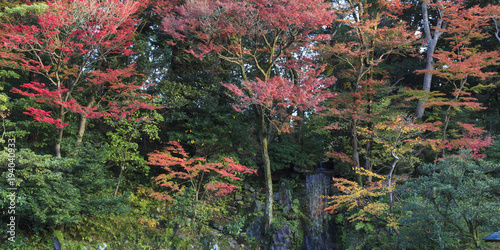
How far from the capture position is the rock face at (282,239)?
29.0 ft

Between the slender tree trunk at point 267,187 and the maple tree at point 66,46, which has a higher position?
the maple tree at point 66,46

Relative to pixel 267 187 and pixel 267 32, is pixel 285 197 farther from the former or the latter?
pixel 267 32

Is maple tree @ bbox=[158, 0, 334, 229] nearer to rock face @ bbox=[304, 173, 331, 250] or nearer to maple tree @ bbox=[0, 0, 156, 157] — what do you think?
maple tree @ bbox=[0, 0, 156, 157]

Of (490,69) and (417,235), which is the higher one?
(490,69)

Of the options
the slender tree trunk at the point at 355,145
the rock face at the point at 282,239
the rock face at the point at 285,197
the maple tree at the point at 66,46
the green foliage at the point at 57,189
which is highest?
the maple tree at the point at 66,46

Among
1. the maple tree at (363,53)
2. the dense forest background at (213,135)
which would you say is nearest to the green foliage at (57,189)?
the dense forest background at (213,135)

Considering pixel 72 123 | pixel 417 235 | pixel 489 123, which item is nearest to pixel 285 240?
pixel 417 235

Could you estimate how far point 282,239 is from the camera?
29.3ft

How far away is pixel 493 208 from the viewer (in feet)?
16.8

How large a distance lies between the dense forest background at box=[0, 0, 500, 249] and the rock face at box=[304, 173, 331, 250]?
7cm

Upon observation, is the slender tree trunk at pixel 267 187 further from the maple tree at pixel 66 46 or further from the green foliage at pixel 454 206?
the green foliage at pixel 454 206

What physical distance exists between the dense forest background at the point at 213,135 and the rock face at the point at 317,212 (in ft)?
0.24

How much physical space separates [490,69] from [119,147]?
45.9 ft

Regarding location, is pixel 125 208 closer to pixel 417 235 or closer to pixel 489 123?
pixel 417 235
